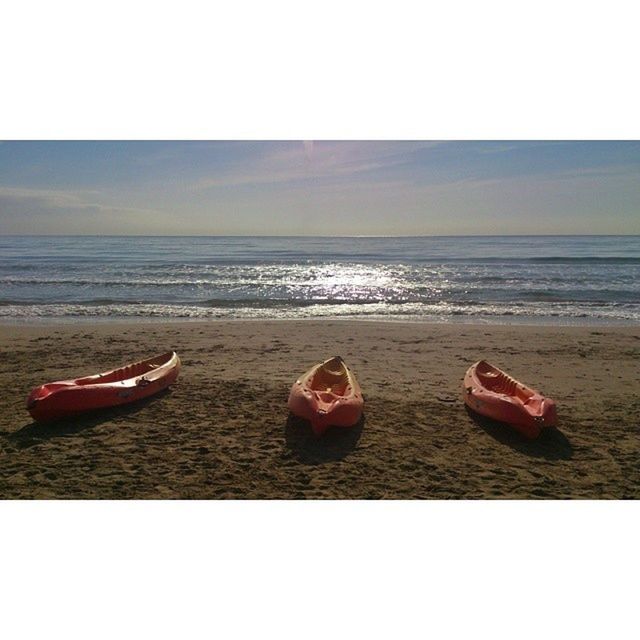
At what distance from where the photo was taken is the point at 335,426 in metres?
4.78

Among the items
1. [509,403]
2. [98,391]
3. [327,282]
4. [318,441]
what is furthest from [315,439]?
[327,282]

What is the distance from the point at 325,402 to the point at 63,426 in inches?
93.8

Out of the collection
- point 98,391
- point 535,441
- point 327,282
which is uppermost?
point 98,391

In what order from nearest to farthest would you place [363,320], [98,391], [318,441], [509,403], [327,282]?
[318,441], [509,403], [98,391], [363,320], [327,282]

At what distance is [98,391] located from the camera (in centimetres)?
508

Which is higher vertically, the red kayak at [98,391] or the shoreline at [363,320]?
the red kayak at [98,391]

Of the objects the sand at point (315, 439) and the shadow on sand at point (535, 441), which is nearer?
the sand at point (315, 439)

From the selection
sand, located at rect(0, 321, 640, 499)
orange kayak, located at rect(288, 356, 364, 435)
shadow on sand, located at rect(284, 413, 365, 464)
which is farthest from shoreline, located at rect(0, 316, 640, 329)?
shadow on sand, located at rect(284, 413, 365, 464)

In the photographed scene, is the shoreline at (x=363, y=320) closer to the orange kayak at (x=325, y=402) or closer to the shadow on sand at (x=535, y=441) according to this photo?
the orange kayak at (x=325, y=402)

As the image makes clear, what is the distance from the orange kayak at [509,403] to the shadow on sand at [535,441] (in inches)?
2.3

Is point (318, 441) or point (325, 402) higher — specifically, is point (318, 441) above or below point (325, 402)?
below

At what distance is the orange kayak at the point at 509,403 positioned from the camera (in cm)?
469

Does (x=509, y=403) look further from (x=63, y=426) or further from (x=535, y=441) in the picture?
(x=63, y=426)

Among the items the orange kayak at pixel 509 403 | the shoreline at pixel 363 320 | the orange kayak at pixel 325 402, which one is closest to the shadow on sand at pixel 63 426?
the orange kayak at pixel 325 402
